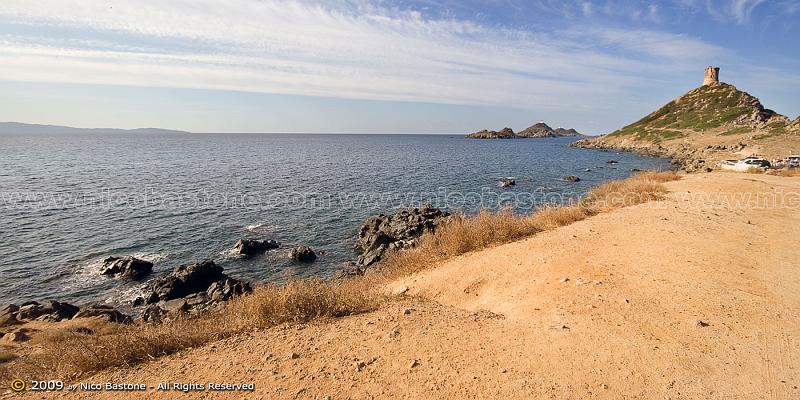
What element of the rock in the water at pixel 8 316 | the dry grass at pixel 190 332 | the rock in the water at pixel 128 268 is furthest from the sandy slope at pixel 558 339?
the rock in the water at pixel 128 268

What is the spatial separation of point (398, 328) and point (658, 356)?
4.36 m

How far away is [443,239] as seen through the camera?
557 inches

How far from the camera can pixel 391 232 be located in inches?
931

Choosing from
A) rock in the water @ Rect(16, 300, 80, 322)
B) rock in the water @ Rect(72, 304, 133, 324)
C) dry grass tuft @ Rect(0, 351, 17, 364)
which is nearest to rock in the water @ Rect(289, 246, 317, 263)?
rock in the water @ Rect(72, 304, 133, 324)

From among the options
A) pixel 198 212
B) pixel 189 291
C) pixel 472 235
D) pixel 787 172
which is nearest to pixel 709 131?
pixel 787 172

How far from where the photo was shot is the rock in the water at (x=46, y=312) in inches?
531

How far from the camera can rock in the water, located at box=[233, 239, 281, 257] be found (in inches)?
852

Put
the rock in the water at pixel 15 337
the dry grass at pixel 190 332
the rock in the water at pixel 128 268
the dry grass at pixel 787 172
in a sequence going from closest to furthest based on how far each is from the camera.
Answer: the dry grass at pixel 190 332 → the rock in the water at pixel 15 337 → the rock in the water at pixel 128 268 → the dry grass at pixel 787 172

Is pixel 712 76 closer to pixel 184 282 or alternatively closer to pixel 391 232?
pixel 391 232

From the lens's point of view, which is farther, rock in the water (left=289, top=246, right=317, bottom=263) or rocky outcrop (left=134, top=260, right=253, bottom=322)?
rock in the water (left=289, top=246, right=317, bottom=263)

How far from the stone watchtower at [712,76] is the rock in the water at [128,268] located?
473 feet

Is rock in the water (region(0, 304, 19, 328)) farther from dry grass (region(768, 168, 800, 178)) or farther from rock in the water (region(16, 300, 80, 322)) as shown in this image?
dry grass (region(768, 168, 800, 178))

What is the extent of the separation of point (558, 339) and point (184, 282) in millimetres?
15949

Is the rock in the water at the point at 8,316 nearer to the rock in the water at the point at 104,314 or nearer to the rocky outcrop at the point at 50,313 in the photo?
the rocky outcrop at the point at 50,313
